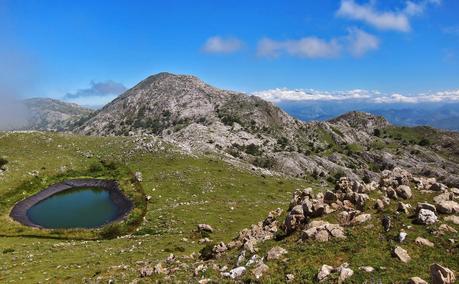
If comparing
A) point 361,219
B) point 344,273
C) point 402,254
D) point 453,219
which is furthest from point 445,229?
point 344,273

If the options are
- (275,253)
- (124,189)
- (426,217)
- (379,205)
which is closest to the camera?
(426,217)

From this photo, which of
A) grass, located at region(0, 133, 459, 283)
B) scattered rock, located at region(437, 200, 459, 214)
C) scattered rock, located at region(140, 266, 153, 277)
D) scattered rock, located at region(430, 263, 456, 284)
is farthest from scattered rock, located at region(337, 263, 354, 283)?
scattered rock, located at region(140, 266, 153, 277)

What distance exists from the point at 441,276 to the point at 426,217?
30.0 feet

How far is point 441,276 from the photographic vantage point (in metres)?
22.2

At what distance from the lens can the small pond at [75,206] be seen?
256ft

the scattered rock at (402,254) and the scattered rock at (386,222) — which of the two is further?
the scattered rock at (386,222)

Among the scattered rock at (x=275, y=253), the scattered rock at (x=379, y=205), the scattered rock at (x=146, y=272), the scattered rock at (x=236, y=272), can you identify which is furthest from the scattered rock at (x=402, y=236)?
the scattered rock at (x=146, y=272)

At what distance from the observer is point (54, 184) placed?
328 ft

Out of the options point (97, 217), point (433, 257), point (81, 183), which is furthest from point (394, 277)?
point (81, 183)

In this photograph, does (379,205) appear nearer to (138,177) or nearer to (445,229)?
(445,229)

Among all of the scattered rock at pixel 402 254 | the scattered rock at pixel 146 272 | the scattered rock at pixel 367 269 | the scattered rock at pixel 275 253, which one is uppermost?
the scattered rock at pixel 402 254

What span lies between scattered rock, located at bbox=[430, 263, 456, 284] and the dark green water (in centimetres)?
6599

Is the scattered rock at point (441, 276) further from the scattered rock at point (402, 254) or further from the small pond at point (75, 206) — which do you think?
the small pond at point (75, 206)

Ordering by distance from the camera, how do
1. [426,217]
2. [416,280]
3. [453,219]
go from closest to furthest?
1. [416,280]
2. [453,219]
3. [426,217]
